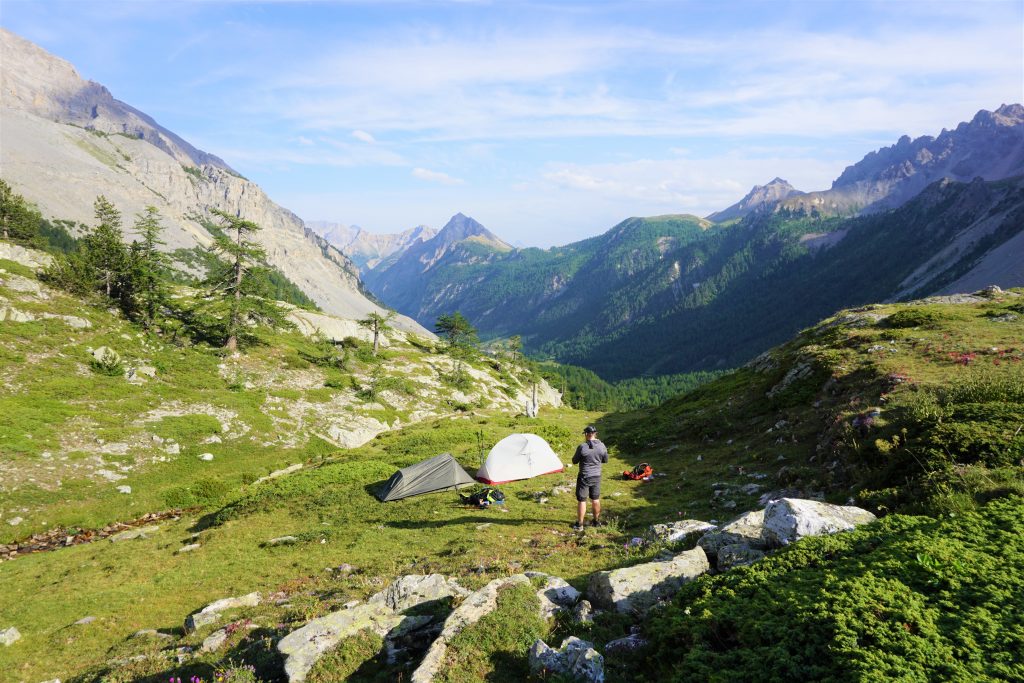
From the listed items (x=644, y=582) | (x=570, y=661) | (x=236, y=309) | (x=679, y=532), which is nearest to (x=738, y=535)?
(x=644, y=582)

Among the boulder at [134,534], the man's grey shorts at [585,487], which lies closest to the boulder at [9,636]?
the boulder at [134,534]

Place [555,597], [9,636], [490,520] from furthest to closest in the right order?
[490,520] → [9,636] → [555,597]

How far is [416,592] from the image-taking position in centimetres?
1165

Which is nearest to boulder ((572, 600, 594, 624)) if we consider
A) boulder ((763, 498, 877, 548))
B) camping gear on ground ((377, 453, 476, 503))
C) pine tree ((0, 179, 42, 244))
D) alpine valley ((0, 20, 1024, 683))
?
alpine valley ((0, 20, 1024, 683))

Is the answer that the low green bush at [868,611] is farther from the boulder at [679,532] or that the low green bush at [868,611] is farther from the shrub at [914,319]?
the shrub at [914,319]

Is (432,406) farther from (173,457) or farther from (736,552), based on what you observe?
(736,552)

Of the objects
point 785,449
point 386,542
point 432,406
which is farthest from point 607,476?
Answer: point 432,406

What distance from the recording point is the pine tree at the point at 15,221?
2325 inches

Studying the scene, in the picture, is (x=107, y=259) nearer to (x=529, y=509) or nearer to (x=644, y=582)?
(x=529, y=509)

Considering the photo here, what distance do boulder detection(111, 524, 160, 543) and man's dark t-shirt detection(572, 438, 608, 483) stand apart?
2448cm

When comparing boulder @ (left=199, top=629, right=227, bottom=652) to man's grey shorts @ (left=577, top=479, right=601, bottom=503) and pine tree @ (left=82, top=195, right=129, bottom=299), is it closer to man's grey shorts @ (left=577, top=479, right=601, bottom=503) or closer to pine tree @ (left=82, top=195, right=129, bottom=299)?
man's grey shorts @ (left=577, top=479, right=601, bottom=503)

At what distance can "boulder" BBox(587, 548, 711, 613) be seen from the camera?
375 inches

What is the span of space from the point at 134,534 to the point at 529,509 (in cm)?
2212

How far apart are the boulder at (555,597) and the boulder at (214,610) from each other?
400 inches
